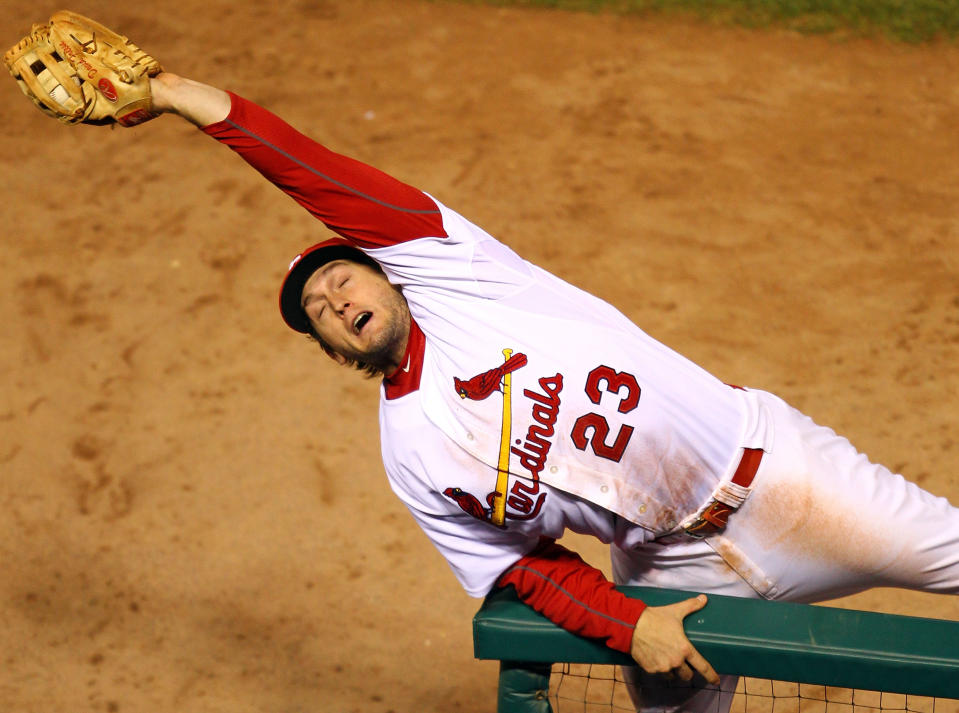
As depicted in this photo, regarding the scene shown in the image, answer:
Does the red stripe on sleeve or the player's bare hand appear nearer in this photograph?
the player's bare hand

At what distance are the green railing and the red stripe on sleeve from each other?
83 centimetres

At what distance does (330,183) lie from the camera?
2.05m

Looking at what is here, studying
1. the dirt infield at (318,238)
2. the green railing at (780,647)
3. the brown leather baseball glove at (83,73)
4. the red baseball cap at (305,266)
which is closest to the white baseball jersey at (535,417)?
the red baseball cap at (305,266)

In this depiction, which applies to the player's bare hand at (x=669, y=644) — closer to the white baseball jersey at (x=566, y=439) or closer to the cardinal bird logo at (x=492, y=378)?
the white baseball jersey at (x=566, y=439)

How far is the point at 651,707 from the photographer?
2.22m

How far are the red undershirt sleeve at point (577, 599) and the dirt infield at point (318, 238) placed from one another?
1.25 meters

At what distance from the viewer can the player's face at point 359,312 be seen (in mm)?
2170

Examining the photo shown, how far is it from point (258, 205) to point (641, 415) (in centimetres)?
297

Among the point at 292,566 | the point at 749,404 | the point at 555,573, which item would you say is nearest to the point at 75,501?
the point at 292,566

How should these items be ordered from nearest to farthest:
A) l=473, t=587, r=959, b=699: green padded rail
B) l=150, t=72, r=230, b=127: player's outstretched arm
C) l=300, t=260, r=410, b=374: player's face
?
l=473, t=587, r=959, b=699: green padded rail, l=150, t=72, r=230, b=127: player's outstretched arm, l=300, t=260, r=410, b=374: player's face

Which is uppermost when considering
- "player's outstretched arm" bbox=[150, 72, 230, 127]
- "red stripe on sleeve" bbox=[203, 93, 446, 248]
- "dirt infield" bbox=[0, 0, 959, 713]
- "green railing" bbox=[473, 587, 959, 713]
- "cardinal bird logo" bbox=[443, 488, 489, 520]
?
"player's outstretched arm" bbox=[150, 72, 230, 127]

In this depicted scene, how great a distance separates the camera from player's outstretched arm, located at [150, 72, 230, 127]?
78.4 inches

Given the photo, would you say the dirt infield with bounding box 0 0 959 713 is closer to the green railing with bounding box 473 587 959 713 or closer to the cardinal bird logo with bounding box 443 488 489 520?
the cardinal bird logo with bounding box 443 488 489 520

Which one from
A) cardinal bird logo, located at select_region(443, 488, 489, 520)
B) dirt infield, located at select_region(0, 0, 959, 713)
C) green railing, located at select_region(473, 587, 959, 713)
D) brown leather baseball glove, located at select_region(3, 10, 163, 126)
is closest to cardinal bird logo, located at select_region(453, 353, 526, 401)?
cardinal bird logo, located at select_region(443, 488, 489, 520)
